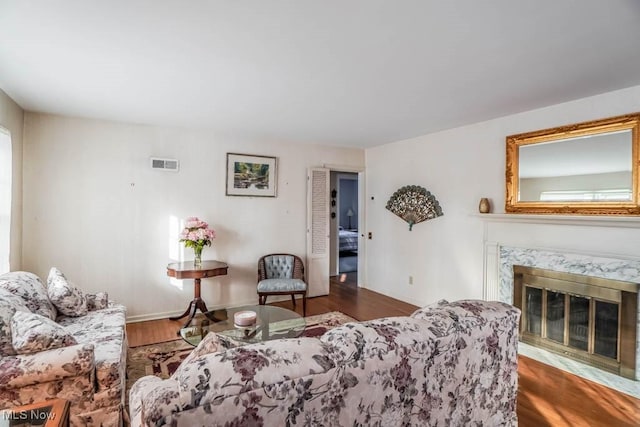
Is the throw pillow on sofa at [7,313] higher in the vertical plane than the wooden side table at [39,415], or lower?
higher

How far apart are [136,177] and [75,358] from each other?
2.66 meters

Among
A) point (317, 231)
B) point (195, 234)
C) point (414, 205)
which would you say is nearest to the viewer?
point (195, 234)

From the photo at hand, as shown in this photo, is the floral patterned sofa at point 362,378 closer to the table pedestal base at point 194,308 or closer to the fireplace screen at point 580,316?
the fireplace screen at point 580,316

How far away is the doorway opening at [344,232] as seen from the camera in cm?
660

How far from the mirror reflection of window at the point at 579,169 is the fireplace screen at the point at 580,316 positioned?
2.53 ft

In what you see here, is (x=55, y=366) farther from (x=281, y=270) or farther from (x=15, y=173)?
(x=281, y=270)

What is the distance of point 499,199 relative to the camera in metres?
3.62

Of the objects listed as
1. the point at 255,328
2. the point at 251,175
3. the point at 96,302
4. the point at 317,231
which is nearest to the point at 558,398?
the point at 255,328

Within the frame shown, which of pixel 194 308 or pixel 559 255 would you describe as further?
pixel 194 308

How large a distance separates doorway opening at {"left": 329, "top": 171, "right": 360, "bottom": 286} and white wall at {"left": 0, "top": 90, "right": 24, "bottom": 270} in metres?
4.53

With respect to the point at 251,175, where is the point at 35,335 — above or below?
below

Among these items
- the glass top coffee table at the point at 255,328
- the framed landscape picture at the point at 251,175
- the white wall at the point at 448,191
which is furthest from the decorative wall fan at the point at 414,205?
the glass top coffee table at the point at 255,328

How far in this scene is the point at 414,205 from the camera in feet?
15.1

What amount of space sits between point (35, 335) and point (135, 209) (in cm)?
236
